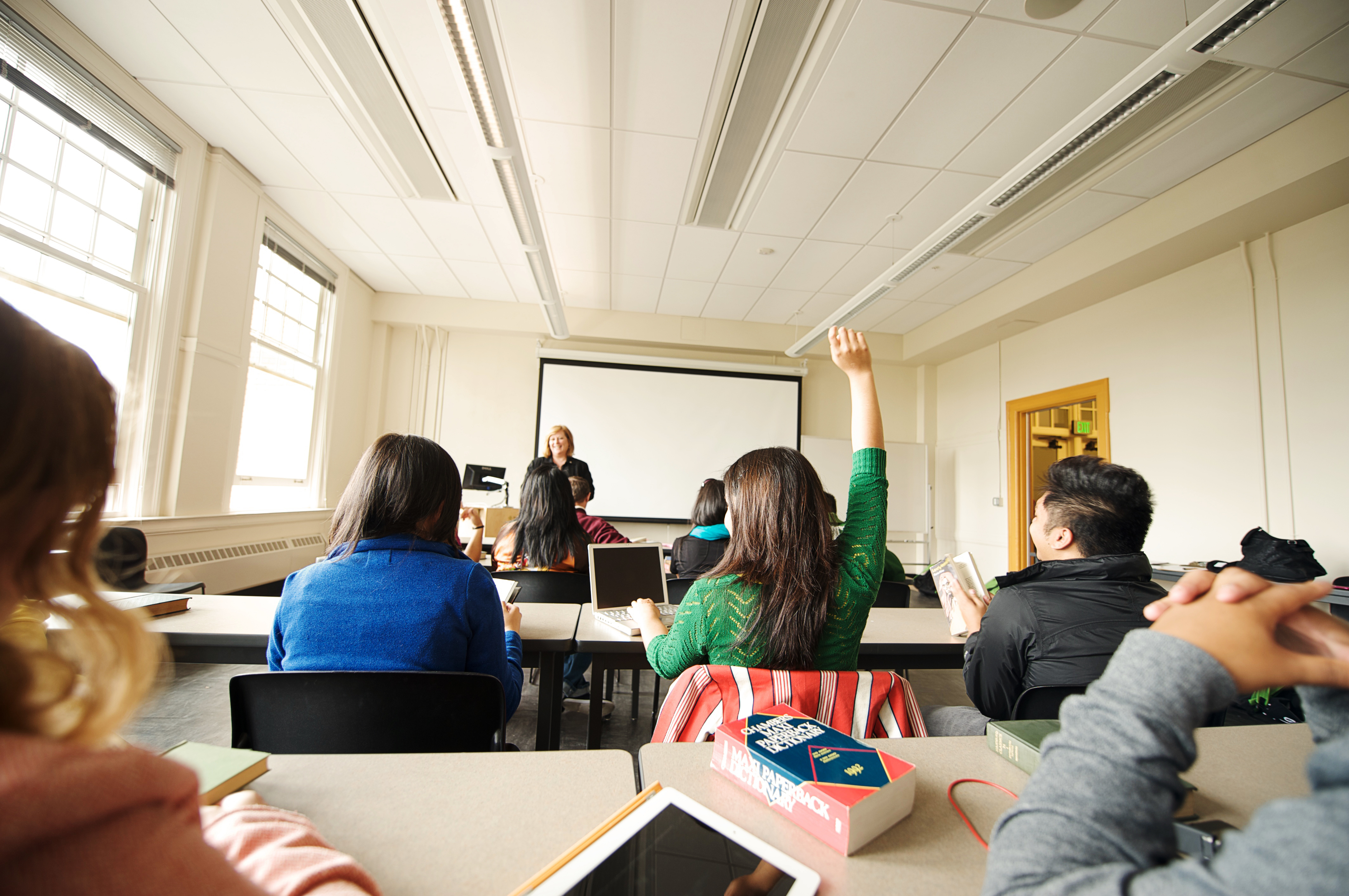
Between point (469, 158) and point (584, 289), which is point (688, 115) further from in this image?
point (584, 289)

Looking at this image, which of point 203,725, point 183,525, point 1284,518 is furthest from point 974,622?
point 183,525

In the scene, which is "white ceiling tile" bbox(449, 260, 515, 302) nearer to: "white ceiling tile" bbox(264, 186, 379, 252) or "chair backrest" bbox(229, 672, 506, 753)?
"white ceiling tile" bbox(264, 186, 379, 252)

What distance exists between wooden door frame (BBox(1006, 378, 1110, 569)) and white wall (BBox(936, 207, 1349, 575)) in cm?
12

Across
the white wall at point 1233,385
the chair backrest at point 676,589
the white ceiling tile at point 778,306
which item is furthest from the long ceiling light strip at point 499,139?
the white wall at point 1233,385

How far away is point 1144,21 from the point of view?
2.37m

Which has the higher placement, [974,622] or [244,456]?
[244,456]

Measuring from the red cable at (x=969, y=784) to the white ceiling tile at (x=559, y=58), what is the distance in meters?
2.89

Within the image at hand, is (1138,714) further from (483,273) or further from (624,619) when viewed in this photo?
(483,273)

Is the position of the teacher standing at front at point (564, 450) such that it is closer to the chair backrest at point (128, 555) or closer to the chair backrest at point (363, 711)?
the chair backrest at point (128, 555)

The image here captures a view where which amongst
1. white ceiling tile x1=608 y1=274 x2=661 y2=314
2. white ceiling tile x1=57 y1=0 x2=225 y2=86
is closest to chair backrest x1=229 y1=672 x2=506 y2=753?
white ceiling tile x1=57 y1=0 x2=225 y2=86

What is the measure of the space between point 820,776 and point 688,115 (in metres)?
3.16

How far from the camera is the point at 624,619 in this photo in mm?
1841

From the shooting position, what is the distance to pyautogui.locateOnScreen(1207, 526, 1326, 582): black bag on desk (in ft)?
9.18

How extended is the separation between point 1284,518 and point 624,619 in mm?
3912
